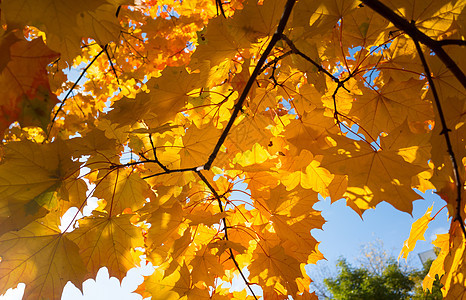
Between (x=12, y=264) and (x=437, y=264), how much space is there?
71.4 inches

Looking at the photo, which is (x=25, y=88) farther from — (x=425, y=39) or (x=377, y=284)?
(x=377, y=284)

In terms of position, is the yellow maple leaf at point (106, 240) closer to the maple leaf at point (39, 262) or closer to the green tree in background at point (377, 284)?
the maple leaf at point (39, 262)

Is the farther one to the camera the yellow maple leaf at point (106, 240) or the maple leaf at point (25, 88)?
the yellow maple leaf at point (106, 240)

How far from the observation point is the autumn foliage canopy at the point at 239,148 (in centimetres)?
88

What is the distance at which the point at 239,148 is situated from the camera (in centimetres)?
177

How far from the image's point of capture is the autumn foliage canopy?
0.88 metres

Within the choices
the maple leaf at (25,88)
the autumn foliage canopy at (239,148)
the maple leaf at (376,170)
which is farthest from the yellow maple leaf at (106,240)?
the maple leaf at (376,170)

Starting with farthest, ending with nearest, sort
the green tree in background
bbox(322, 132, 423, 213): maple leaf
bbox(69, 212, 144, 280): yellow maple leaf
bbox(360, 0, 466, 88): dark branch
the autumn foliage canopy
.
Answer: the green tree in background < bbox(69, 212, 144, 280): yellow maple leaf < bbox(322, 132, 423, 213): maple leaf < the autumn foliage canopy < bbox(360, 0, 466, 88): dark branch

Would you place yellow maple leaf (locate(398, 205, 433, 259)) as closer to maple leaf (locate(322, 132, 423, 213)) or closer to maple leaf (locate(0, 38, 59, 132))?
maple leaf (locate(322, 132, 423, 213))

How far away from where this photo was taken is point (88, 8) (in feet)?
2.30

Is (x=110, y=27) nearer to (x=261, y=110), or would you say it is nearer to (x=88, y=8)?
(x=88, y=8)

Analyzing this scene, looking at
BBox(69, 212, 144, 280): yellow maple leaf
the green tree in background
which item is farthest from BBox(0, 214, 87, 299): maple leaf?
the green tree in background

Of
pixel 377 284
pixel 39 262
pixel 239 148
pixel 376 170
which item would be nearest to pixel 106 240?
pixel 39 262

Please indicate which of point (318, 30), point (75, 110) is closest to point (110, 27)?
point (318, 30)
